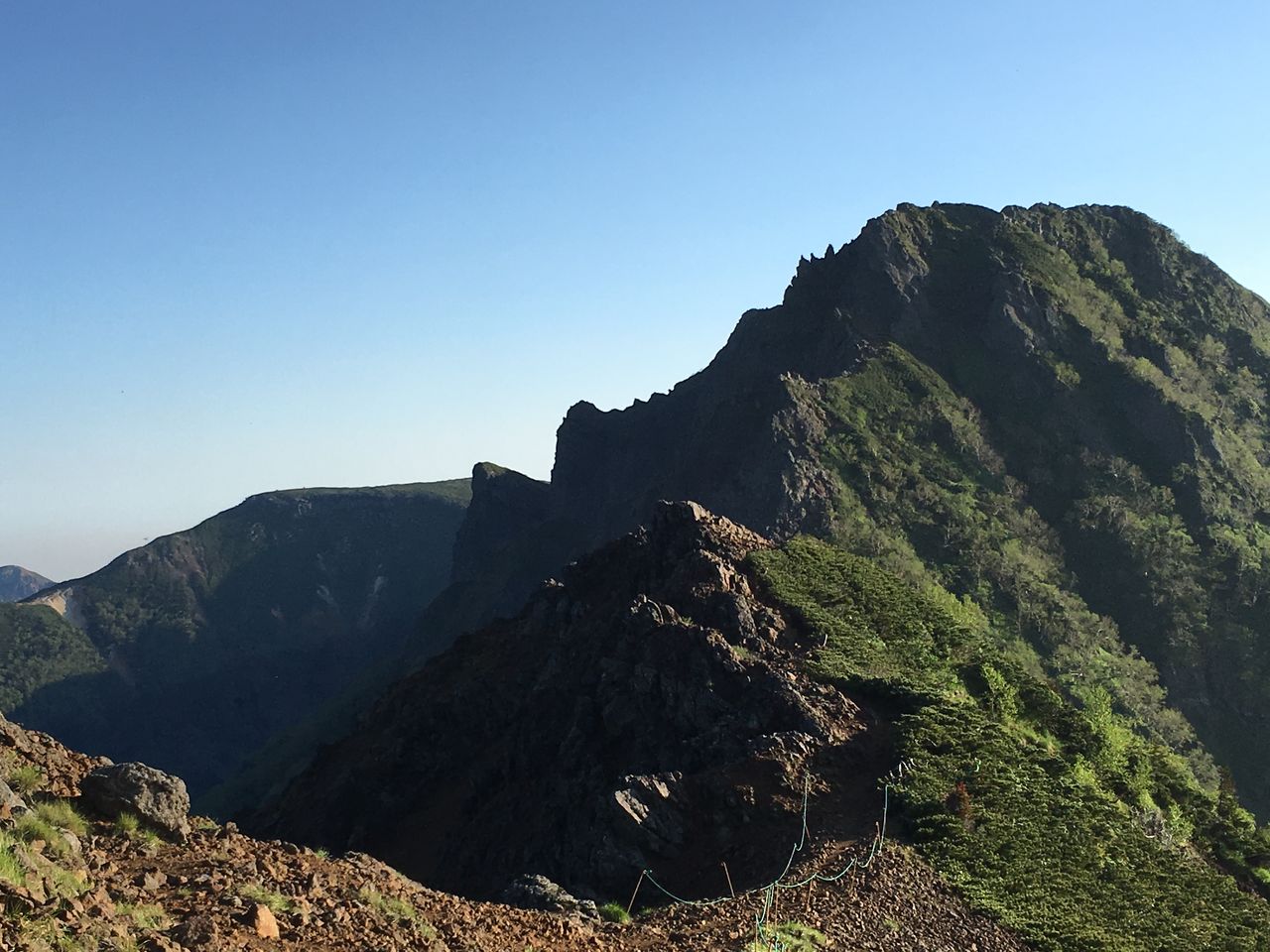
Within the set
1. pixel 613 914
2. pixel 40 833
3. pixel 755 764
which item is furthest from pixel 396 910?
pixel 755 764

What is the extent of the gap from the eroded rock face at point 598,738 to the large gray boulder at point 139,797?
1214cm

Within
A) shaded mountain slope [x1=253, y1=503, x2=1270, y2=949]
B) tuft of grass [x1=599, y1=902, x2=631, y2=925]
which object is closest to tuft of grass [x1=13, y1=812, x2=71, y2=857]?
tuft of grass [x1=599, y1=902, x2=631, y2=925]

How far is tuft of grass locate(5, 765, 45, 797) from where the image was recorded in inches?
589

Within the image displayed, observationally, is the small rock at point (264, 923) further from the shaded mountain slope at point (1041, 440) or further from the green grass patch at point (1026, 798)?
A: the shaded mountain slope at point (1041, 440)

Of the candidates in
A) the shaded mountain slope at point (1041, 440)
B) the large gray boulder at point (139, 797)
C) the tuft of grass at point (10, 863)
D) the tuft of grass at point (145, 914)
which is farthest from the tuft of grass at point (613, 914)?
the shaded mountain slope at point (1041, 440)

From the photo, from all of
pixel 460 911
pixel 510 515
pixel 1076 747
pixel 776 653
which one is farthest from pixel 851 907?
pixel 510 515

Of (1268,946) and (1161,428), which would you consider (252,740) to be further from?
(1268,946)

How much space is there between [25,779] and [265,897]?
15.4ft

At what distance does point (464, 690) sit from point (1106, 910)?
28554 millimetres

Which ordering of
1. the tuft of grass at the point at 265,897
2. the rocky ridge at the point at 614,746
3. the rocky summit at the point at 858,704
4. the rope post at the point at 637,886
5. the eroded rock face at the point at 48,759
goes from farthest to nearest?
the rocky ridge at the point at 614,746 → the rope post at the point at 637,886 → the rocky summit at the point at 858,704 → the eroded rock face at the point at 48,759 → the tuft of grass at the point at 265,897

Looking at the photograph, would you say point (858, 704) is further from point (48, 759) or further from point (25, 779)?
point (25, 779)

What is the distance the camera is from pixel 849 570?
142 ft

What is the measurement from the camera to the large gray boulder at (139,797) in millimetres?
15531

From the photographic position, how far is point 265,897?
13672mm
